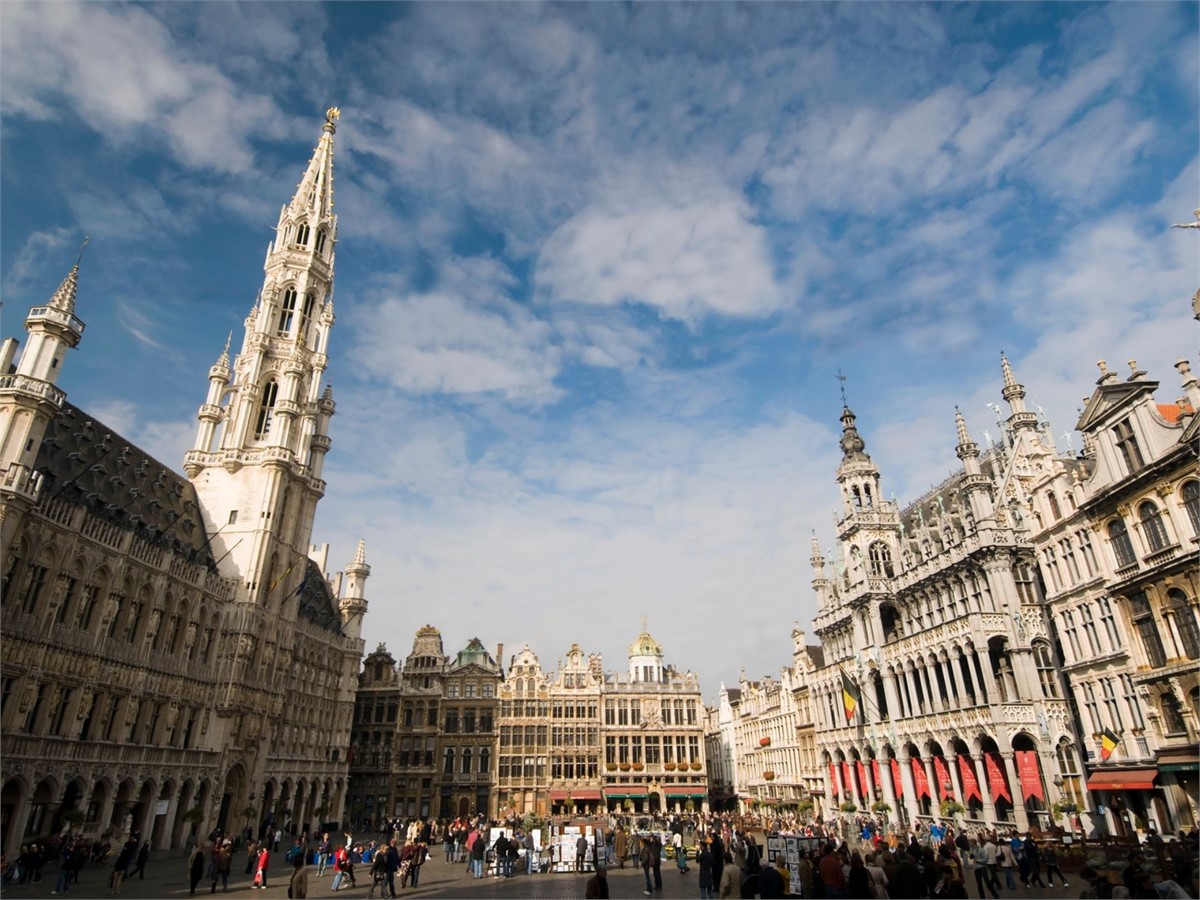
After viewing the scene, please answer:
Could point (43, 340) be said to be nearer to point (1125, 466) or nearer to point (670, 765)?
point (1125, 466)

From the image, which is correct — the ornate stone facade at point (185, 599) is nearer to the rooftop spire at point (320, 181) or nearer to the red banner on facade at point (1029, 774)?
the rooftop spire at point (320, 181)

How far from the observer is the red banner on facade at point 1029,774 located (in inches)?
1398

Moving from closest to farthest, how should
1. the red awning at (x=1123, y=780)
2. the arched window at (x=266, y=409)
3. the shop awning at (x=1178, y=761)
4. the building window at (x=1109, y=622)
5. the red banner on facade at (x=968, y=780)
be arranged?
the shop awning at (x=1178, y=761), the red awning at (x=1123, y=780), the building window at (x=1109, y=622), the red banner on facade at (x=968, y=780), the arched window at (x=266, y=409)

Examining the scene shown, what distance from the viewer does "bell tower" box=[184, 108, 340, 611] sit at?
168 ft

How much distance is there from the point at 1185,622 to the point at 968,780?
17288mm

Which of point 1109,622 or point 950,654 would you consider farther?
point 950,654

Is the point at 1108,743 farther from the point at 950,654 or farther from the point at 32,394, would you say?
the point at 32,394

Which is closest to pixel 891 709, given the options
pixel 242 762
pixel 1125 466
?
pixel 1125 466

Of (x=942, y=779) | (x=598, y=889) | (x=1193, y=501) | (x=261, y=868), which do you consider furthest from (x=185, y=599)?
(x=1193, y=501)

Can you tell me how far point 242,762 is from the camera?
4712cm

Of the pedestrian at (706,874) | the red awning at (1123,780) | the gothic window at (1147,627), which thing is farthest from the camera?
the gothic window at (1147,627)

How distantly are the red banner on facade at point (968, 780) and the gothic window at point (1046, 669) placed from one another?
594 cm

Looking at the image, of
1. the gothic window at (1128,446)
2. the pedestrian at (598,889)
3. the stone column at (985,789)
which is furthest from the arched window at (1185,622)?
the pedestrian at (598,889)

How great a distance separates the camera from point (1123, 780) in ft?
94.5
